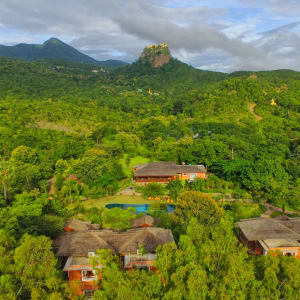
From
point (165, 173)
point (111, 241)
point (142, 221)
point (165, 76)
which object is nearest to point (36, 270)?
point (111, 241)

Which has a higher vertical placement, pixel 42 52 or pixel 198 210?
pixel 42 52

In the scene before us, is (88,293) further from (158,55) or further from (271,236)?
(158,55)

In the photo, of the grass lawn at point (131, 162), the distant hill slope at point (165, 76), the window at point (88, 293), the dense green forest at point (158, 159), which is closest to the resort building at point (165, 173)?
the dense green forest at point (158, 159)

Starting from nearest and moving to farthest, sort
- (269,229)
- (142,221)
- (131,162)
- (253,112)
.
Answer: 1. (269,229)
2. (142,221)
3. (131,162)
4. (253,112)

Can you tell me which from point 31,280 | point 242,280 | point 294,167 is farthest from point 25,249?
point 294,167

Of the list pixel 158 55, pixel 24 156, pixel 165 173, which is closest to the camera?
pixel 165 173

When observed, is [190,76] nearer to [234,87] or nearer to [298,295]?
[234,87]

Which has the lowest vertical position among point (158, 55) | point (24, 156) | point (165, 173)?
point (24, 156)
